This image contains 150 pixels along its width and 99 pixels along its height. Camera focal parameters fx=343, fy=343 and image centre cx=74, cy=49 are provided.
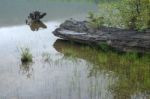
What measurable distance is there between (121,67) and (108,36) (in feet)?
10.3

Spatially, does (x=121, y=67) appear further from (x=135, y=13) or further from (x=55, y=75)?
(x=135, y=13)

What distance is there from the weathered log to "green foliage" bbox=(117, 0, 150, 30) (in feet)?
3.11

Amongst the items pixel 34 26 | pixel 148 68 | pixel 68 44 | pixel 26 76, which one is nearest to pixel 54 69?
pixel 26 76

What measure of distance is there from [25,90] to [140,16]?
26.7ft

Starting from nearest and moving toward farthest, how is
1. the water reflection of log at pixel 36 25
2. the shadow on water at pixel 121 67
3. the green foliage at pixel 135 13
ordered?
1. the shadow on water at pixel 121 67
2. the green foliage at pixel 135 13
3. the water reflection of log at pixel 36 25

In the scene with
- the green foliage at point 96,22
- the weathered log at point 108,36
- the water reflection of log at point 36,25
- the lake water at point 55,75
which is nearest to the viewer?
the lake water at point 55,75

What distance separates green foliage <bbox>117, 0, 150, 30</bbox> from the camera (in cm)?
1634

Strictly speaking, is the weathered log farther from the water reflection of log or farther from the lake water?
the water reflection of log

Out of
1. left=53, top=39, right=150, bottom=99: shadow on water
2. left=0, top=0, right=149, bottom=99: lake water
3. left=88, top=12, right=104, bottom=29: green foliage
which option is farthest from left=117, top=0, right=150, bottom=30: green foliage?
left=0, top=0, right=149, bottom=99: lake water

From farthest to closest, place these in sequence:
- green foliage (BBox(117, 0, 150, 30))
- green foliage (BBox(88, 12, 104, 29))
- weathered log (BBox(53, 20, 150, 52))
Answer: green foliage (BBox(88, 12, 104, 29)), green foliage (BBox(117, 0, 150, 30)), weathered log (BBox(53, 20, 150, 52))

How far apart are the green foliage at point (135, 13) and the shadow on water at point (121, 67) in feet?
7.71

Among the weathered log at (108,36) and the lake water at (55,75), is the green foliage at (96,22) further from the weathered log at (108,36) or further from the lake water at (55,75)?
the lake water at (55,75)

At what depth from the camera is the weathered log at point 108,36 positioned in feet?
48.5

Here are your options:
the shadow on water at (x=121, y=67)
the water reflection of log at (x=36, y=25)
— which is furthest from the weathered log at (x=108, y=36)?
the water reflection of log at (x=36, y=25)
